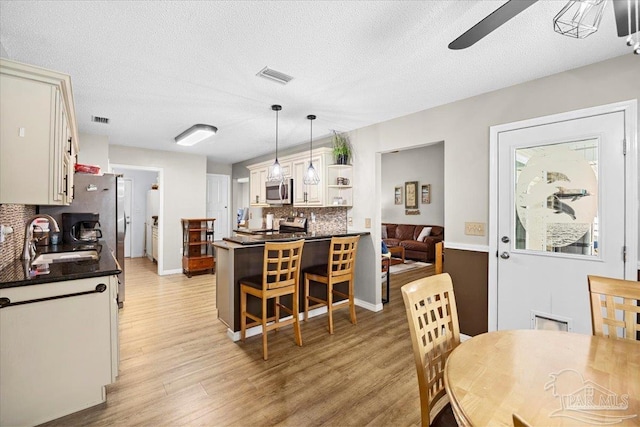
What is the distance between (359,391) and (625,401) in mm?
1610

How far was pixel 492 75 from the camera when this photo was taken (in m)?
2.48

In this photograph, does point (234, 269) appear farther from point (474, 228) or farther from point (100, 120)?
point (100, 120)

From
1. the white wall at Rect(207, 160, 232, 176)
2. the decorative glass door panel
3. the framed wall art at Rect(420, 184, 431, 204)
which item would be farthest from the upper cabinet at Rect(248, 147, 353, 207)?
the framed wall art at Rect(420, 184, 431, 204)

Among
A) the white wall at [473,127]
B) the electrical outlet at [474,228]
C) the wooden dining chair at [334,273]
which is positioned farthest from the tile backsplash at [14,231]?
the electrical outlet at [474,228]

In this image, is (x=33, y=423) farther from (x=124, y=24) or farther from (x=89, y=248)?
(x=124, y=24)

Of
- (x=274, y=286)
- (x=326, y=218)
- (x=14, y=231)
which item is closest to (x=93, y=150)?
(x=14, y=231)

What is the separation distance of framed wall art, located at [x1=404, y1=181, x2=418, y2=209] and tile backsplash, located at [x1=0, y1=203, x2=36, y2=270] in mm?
7189

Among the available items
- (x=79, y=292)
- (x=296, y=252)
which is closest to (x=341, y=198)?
(x=296, y=252)

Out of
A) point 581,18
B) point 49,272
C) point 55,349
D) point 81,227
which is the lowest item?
point 55,349

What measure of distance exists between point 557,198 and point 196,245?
562 cm

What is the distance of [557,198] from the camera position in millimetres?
2465

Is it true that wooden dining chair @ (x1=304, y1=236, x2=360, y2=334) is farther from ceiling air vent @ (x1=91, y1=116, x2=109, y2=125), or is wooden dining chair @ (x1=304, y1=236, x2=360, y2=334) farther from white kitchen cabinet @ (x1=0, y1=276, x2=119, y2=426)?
ceiling air vent @ (x1=91, y1=116, x2=109, y2=125)

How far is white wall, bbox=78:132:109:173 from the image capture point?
4.45 m

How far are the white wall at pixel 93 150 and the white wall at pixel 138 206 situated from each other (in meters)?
3.68
